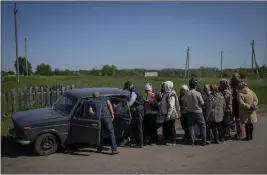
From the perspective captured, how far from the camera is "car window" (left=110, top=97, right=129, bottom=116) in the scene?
7479mm

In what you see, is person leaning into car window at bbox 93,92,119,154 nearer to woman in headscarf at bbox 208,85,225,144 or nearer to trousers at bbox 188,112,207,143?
trousers at bbox 188,112,207,143

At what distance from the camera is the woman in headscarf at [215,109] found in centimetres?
779

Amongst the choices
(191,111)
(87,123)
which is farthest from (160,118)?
(87,123)

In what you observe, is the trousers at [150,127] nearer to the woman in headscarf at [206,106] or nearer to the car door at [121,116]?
the car door at [121,116]

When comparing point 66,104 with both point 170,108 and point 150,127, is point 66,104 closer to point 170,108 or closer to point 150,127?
point 150,127

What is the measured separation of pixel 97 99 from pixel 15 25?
19.4 meters

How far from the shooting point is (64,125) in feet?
22.6

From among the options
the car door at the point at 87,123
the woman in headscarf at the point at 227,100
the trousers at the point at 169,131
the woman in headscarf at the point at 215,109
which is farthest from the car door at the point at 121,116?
the woman in headscarf at the point at 227,100

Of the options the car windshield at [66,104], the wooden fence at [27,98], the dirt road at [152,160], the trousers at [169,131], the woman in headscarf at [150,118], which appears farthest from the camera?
the wooden fence at [27,98]

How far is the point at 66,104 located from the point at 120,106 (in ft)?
4.59

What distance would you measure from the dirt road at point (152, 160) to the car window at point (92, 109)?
904 millimetres

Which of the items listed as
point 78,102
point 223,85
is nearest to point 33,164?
point 78,102

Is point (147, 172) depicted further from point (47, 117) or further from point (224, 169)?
point (47, 117)

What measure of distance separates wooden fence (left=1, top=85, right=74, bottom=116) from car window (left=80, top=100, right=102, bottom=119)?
19.2 feet
